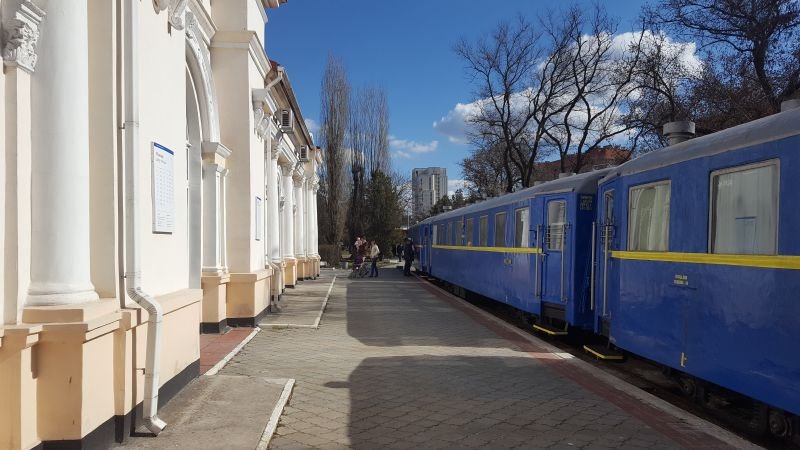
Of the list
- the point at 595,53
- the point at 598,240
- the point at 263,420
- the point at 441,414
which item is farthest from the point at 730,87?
the point at 263,420

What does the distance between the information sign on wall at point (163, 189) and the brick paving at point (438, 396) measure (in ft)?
6.84

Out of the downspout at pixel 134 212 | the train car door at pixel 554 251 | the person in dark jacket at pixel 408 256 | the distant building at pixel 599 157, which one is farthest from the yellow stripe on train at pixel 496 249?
the distant building at pixel 599 157

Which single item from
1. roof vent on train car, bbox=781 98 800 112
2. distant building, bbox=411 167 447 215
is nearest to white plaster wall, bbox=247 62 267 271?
roof vent on train car, bbox=781 98 800 112

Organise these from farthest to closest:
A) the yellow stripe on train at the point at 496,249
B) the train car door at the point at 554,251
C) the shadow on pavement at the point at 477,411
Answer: the yellow stripe on train at the point at 496,249 → the train car door at the point at 554,251 → the shadow on pavement at the point at 477,411

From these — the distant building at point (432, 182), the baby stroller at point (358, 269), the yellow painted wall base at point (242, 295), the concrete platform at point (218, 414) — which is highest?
the distant building at point (432, 182)

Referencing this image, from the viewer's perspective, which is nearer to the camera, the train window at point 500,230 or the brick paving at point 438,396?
the brick paving at point 438,396

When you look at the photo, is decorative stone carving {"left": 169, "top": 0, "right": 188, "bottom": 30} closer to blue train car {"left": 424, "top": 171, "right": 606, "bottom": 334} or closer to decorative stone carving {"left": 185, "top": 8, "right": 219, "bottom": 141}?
decorative stone carving {"left": 185, "top": 8, "right": 219, "bottom": 141}

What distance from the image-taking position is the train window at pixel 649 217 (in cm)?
642

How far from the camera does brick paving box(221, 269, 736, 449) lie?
515cm

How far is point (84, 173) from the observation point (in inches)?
166

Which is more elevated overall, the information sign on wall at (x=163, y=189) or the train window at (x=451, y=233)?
the information sign on wall at (x=163, y=189)

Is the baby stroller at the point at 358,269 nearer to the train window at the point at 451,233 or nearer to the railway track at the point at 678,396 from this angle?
the train window at the point at 451,233

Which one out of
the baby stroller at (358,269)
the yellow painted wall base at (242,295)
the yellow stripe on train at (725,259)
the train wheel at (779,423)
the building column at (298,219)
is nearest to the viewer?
the yellow stripe on train at (725,259)

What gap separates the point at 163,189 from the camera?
224 inches
